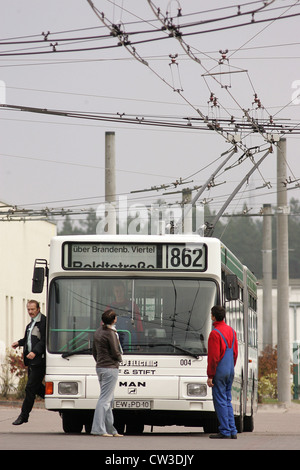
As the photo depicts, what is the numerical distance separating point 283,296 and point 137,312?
23812 mm

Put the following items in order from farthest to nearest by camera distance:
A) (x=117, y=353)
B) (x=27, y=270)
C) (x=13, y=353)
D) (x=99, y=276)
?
(x=27, y=270) → (x=13, y=353) → (x=99, y=276) → (x=117, y=353)

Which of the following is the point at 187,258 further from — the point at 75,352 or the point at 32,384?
the point at 32,384

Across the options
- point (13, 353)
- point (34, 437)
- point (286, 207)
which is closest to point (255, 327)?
point (34, 437)

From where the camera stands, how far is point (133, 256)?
1784 cm

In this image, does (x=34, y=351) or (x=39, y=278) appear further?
(x=34, y=351)

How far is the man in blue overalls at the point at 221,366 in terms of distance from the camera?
16562 millimetres

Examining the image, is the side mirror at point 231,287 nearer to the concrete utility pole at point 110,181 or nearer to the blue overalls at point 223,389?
the blue overalls at point 223,389

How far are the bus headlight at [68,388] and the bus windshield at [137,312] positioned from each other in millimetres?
443

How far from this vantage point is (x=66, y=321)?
17562 millimetres

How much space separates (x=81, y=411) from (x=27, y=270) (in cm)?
3178

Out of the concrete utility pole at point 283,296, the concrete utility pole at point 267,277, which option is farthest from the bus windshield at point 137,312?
the concrete utility pole at point 267,277

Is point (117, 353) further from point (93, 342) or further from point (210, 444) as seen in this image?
point (210, 444)

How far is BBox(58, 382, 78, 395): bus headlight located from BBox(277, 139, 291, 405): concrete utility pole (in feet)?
76.0

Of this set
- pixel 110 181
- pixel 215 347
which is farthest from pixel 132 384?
pixel 110 181
